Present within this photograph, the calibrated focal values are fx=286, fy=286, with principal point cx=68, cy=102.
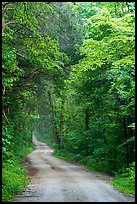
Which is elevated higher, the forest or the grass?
the forest

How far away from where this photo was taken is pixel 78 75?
17203mm

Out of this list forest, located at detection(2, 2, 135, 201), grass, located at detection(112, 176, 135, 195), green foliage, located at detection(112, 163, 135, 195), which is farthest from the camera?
green foliage, located at detection(112, 163, 135, 195)

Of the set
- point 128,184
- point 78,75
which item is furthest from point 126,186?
point 78,75

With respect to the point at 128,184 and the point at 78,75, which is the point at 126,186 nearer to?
the point at 128,184

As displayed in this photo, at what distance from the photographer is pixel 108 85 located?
19422mm

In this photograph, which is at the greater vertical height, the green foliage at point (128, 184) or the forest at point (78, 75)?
the forest at point (78, 75)

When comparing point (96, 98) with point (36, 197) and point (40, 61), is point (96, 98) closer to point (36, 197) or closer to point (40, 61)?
point (40, 61)

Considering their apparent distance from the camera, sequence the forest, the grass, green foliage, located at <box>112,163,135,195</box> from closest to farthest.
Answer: the forest → the grass → green foliage, located at <box>112,163,135,195</box>

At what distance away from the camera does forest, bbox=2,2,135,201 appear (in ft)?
33.9

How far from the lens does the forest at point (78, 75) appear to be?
10.3m

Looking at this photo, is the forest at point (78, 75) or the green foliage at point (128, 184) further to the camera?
the green foliage at point (128, 184)

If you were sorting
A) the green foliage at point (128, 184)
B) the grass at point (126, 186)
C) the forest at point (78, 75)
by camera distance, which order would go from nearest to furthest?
the forest at point (78, 75) < the grass at point (126, 186) < the green foliage at point (128, 184)

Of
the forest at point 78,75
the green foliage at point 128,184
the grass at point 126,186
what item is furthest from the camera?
the green foliage at point 128,184

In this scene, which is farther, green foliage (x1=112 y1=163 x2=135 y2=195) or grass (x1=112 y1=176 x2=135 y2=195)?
green foliage (x1=112 y1=163 x2=135 y2=195)
